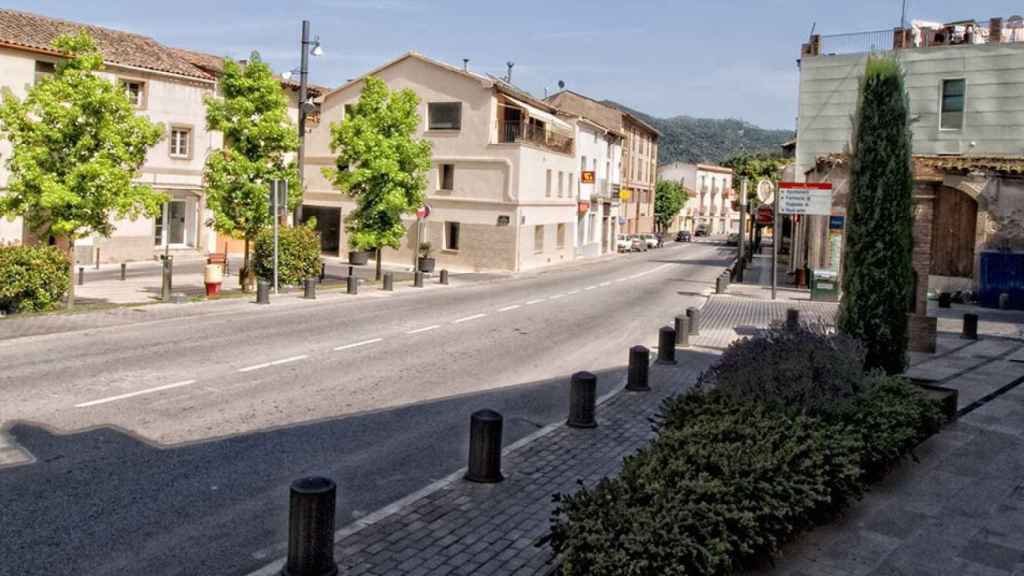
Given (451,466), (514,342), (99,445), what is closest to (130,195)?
(514,342)

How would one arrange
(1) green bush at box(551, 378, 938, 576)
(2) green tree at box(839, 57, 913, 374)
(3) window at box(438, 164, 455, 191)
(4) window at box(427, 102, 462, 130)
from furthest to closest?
(3) window at box(438, 164, 455, 191) → (4) window at box(427, 102, 462, 130) → (2) green tree at box(839, 57, 913, 374) → (1) green bush at box(551, 378, 938, 576)

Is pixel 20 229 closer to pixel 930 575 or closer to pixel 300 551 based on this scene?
pixel 300 551

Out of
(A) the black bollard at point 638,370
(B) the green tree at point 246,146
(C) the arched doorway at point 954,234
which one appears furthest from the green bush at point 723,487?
(C) the arched doorway at point 954,234

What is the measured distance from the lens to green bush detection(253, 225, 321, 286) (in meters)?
24.6

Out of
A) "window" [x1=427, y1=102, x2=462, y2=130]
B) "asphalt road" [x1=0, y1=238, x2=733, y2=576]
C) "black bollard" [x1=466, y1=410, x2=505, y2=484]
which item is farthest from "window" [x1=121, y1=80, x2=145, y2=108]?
"black bollard" [x1=466, y1=410, x2=505, y2=484]

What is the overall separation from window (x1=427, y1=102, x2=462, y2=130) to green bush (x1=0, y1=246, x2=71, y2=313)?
26.0 m

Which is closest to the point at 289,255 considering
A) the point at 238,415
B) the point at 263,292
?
the point at 263,292

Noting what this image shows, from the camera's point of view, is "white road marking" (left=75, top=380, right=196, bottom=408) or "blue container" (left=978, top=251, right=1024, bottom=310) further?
"blue container" (left=978, top=251, right=1024, bottom=310)

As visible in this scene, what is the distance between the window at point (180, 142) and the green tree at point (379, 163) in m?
9.21

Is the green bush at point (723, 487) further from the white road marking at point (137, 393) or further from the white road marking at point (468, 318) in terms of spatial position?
the white road marking at point (468, 318)

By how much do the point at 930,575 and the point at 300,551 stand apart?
14.3ft

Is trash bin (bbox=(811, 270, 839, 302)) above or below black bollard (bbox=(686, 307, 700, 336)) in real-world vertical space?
above

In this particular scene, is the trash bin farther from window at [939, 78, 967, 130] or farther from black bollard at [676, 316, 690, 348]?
black bollard at [676, 316, 690, 348]

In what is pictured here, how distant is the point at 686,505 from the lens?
5.62m
